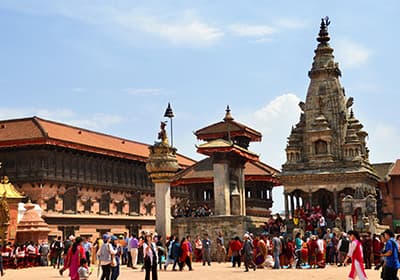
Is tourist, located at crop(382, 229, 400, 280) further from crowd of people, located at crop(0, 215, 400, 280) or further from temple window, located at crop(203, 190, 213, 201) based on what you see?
temple window, located at crop(203, 190, 213, 201)

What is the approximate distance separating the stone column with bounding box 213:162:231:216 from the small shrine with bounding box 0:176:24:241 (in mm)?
11464

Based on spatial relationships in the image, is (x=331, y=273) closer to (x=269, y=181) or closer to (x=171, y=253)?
(x=171, y=253)

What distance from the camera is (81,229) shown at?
152ft

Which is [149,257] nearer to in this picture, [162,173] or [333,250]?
[333,250]

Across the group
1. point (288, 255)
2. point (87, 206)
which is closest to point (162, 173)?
point (288, 255)

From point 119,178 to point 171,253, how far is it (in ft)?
97.8

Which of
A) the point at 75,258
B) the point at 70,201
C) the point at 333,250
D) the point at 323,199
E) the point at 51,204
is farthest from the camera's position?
the point at 70,201

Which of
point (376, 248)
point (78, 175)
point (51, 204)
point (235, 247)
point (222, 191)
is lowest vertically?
point (376, 248)

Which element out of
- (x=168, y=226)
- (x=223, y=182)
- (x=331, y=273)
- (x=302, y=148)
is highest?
(x=302, y=148)

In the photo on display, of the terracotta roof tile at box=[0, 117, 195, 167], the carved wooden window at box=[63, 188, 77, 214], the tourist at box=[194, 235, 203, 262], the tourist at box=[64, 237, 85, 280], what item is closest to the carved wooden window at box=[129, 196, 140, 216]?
the terracotta roof tile at box=[0, 117, 195, 167]

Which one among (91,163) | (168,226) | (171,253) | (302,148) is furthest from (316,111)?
(91,163)

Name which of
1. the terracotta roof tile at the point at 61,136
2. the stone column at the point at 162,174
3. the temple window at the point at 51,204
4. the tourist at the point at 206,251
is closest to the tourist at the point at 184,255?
the tourist at the point at 206,251

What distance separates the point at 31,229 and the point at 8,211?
1993mm

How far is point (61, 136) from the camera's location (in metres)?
46.1
